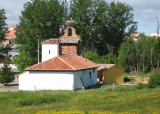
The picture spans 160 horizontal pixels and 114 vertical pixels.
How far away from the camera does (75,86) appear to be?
123ft

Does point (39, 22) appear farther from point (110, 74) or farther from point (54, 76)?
point (54, 76)

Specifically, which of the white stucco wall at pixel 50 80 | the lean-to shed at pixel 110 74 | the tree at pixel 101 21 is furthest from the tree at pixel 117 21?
the white stucco wall at pixel 50 80

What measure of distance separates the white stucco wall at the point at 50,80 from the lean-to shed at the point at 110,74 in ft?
44.3

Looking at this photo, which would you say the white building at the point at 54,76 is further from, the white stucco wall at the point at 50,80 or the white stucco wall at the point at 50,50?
the white stucco wall at the point at 50,50

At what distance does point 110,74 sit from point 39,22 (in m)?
22.3

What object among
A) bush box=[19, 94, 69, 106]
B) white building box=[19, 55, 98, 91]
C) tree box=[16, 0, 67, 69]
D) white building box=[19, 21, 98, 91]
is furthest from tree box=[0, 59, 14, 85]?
tree box=[16, 0, 67, 69]

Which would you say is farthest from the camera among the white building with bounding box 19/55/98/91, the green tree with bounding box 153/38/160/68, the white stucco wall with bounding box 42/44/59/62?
the green tree with bounding box 153/38/160/68

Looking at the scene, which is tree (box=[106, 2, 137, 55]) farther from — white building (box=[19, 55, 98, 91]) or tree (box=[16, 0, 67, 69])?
white building (box=[19, 55, 98, 91])

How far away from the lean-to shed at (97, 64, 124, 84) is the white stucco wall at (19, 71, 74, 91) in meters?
13.5

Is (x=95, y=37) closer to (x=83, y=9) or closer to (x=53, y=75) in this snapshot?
(x=83, y=9)

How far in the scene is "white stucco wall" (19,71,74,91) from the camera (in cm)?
3662

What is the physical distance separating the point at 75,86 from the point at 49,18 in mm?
33278

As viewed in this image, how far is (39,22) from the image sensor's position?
65812 mm

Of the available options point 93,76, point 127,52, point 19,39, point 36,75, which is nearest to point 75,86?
point 36,75
